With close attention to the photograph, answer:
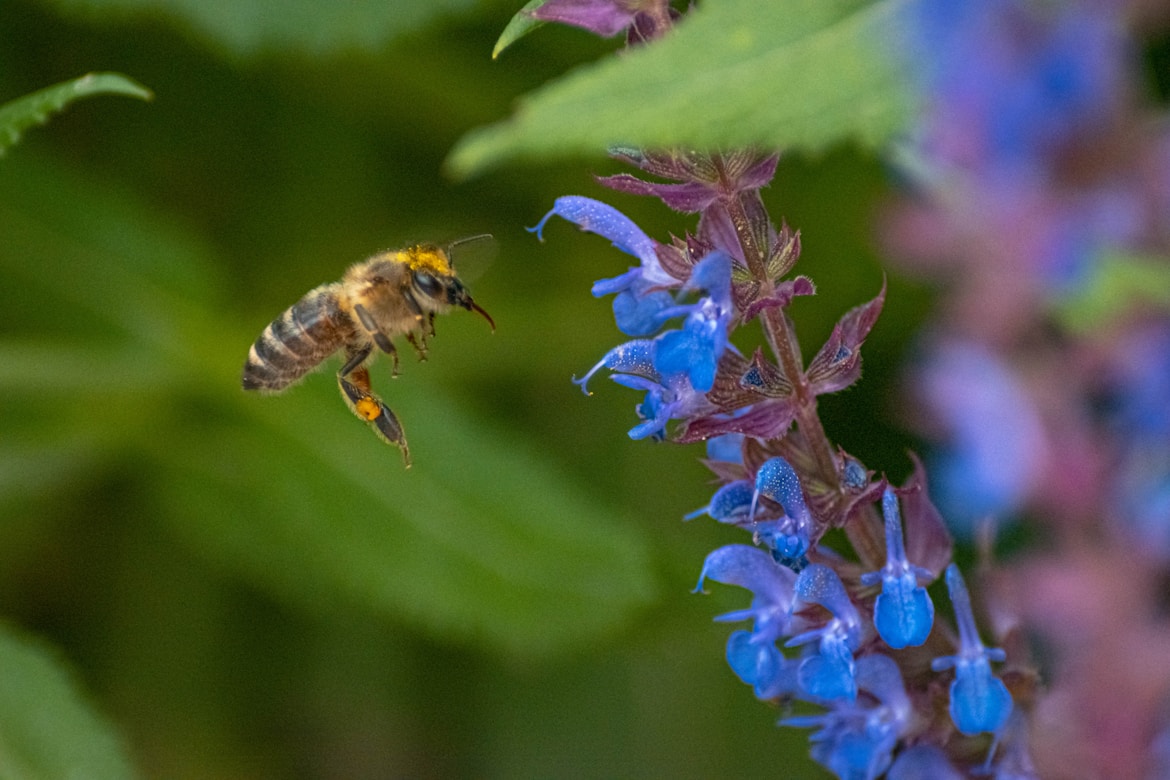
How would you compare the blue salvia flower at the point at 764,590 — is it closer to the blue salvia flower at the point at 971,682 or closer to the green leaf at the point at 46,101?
the blue salvia flower at the point at 971,682

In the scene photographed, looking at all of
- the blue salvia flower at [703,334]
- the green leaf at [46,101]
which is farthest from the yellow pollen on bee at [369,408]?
the blue salvia flower at [703,334]

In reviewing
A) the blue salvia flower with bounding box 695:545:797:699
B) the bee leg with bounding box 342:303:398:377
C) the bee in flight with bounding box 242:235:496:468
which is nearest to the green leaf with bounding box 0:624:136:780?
the bee in flight with bounding box 242:235:496:468

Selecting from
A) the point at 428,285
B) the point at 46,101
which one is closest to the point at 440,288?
the point at 428,285

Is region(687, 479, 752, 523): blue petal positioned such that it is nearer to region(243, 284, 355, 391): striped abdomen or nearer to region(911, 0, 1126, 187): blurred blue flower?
region(911, 0, 1126, 187): blurred blue flower

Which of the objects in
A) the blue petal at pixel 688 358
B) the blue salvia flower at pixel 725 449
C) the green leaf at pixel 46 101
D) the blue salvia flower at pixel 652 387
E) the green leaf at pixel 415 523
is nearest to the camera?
the blue petal at pixel 688 358

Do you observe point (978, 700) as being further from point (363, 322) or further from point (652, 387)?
point (363, 322)

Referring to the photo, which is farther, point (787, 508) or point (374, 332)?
point (374, 332)

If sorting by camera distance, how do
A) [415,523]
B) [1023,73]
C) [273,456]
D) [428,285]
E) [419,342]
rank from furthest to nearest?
[273,456], [415,523], [419,342], [428,285], [1023,73]
